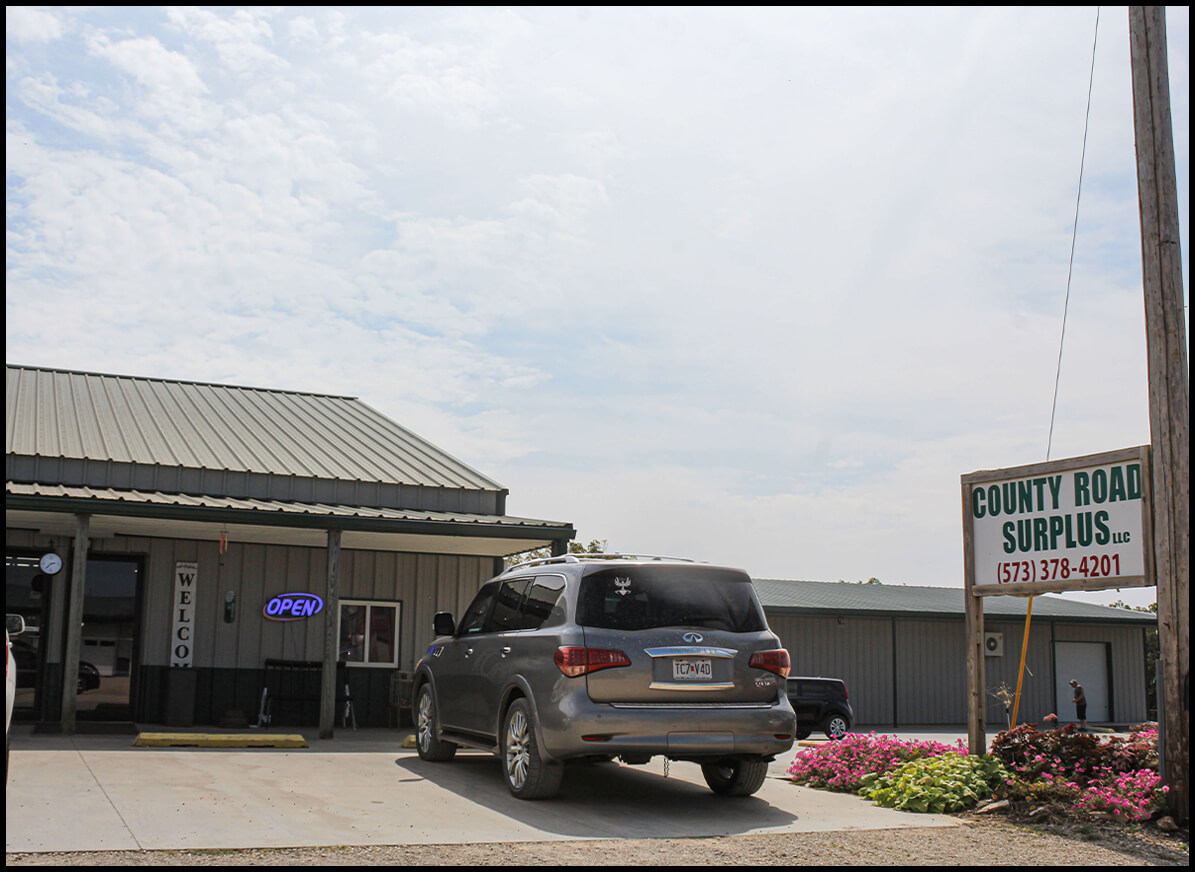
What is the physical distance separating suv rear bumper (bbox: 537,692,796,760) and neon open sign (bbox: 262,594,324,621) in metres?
9.74

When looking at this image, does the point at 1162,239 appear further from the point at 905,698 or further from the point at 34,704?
the point at 905,698

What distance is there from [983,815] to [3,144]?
879cm

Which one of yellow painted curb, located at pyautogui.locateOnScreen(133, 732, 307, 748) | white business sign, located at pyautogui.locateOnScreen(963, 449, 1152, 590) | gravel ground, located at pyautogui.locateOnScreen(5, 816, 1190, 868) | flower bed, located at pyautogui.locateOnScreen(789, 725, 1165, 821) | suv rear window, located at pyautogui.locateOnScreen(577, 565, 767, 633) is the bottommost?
yellow painted curb, located at pyautogui.locateOnScreen(133, 732, 307, 748)

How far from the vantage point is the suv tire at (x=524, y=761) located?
8.69 metres

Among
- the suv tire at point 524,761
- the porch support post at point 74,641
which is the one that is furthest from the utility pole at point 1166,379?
the porch support post at point 74,641

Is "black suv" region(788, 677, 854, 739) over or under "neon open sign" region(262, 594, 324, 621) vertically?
under

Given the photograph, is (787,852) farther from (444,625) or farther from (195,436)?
(195,436)

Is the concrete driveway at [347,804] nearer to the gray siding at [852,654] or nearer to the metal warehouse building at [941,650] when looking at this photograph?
the gray siding at [852,654]

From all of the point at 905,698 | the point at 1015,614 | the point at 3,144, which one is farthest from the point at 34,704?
the point at 1015,614

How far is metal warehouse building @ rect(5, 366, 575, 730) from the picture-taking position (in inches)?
604

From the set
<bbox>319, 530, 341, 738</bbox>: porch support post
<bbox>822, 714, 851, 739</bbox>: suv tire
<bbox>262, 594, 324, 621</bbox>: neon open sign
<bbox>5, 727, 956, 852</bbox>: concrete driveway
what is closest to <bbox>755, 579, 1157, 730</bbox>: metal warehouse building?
<bbox>822, 714, 851, 739</bbox>: suv tire

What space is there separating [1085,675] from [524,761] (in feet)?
89.1

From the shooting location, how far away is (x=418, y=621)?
59.8ft

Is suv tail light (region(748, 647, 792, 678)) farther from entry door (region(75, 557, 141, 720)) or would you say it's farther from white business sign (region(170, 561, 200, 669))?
entry door (region(75, 557, 141, 720))
